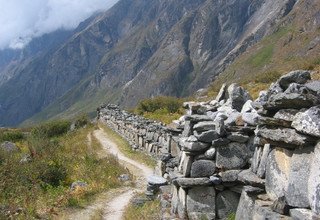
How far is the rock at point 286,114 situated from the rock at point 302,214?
5.47 feet

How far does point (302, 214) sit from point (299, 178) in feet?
2.10

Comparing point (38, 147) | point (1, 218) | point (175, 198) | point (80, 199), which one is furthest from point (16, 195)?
point (38, 147)

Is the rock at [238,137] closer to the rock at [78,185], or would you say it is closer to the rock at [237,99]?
the rock at [237,99]

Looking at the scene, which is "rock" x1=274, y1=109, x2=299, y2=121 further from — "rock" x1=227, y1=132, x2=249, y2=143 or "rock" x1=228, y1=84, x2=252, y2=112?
"rock" x1=228, y1=84, x2=252, y2=112

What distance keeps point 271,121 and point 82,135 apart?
113 feet

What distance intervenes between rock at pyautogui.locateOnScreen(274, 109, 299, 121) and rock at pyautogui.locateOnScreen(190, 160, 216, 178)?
2809mm

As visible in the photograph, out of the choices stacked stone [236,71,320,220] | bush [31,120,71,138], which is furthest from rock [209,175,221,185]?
bush [31,120,71,138]

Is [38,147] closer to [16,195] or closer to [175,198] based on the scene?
[16,195]

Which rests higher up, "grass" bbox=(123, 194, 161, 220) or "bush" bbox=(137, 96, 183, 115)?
"bush" bbox=(137, 96, 183, 115)

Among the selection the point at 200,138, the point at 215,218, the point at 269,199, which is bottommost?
the point at 215,218

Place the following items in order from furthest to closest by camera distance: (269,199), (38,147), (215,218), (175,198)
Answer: (38,147) → (175,198) → (215,218) → (269,199)

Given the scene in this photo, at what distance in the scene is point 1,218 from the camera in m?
14.0

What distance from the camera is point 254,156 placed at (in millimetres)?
10594

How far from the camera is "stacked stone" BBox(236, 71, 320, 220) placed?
317 inches
